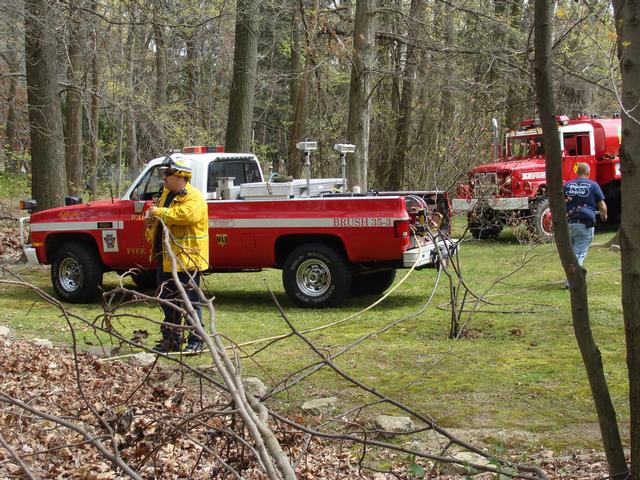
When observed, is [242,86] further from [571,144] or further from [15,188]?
[15,188]

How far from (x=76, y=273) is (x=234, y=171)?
2.66 meters

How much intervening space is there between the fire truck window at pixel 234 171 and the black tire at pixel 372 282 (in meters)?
2.12

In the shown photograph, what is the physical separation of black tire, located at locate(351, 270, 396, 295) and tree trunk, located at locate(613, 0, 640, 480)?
8430 millimetres

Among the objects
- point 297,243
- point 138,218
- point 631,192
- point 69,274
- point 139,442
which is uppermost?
point 631,192

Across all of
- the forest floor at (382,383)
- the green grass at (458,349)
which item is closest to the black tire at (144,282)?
the green grass at (458,349)

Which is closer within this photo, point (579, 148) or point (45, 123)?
point (45, 123)

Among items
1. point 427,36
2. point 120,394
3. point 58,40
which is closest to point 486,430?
point 120,394

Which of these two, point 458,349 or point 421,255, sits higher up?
point 421,255

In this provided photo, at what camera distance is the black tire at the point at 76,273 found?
38.9 feet

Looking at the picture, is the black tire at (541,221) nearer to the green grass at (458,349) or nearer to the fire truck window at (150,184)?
the green grass at (458,349)

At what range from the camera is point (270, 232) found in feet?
36.0

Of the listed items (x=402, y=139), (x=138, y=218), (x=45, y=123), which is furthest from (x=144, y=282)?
(x=402, y=139)

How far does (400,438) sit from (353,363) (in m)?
2.07

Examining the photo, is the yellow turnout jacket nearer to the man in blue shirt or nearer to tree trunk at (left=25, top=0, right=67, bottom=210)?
the man in blue shirt
